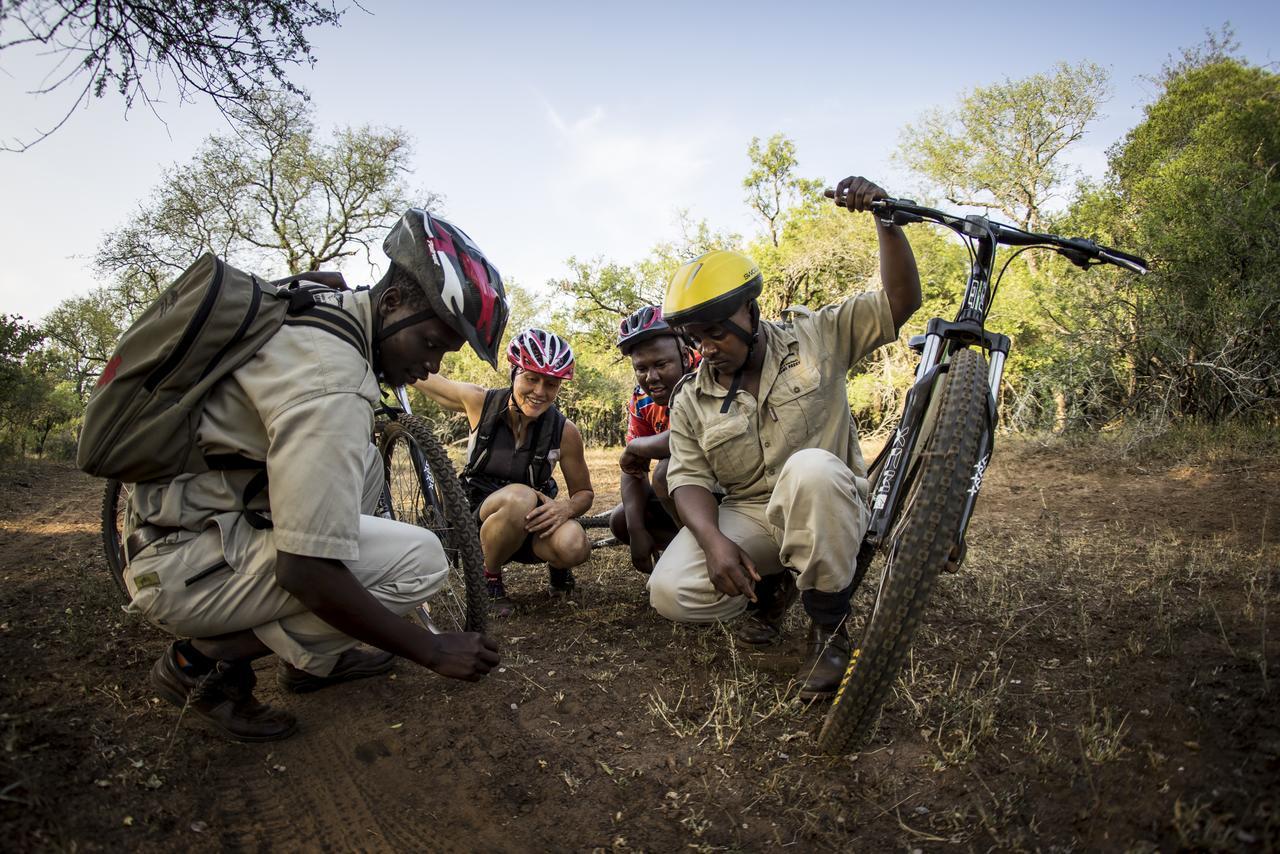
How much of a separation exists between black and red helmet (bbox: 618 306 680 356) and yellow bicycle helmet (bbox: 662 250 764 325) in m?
1.09

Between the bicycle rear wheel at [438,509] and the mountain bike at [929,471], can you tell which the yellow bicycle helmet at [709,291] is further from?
the bicycle rear wheel at [438,509]

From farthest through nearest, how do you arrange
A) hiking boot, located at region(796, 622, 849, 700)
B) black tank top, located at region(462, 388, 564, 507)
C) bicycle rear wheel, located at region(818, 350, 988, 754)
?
black tank top, located at region(462, 388, 564, 507) < hiking boot, located at region(796, 622, 849, 700) < bicycle rear wheel, located at region(818, 350, 988, 754)

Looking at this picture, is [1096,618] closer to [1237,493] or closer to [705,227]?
[1237,493]

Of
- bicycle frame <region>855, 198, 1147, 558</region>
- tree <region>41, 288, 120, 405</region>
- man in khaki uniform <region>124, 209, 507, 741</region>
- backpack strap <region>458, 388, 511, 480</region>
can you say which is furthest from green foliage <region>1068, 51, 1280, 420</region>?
tree <region>41, 288, 120, 405</region>

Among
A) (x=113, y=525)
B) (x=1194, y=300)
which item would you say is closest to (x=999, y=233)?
(x=113, y=525)

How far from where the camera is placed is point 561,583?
15.3 feet

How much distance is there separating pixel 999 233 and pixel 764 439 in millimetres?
1271

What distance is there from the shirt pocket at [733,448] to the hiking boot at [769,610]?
0.55 m

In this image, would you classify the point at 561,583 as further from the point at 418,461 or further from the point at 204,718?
the point at 204,718

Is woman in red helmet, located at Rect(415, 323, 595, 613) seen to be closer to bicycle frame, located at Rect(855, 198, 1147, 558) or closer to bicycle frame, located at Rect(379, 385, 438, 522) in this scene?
bicycle frame, located at Rect(379, 385, 438, 522)

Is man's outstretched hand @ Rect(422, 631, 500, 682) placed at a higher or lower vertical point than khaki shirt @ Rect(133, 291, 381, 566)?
lower

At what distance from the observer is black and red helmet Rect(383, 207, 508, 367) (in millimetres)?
2506

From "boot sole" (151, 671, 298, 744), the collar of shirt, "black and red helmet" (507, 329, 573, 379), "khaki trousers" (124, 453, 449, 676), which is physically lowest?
"boot sole" (151, 671, 298, 744)

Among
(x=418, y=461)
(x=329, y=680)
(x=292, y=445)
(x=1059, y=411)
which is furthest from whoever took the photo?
(x=1059, y=411)
